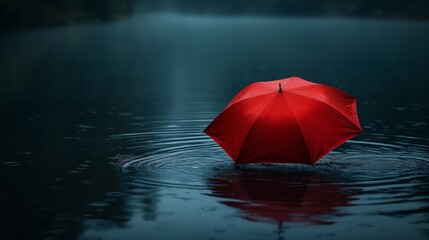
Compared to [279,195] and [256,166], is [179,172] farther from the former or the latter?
[279,195]

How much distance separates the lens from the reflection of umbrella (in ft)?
33.2

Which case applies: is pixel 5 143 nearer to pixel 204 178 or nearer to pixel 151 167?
pixel 151 167

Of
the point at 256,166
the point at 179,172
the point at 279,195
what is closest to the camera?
the point at 279,195

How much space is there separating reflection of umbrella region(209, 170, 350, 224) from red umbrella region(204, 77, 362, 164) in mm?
301

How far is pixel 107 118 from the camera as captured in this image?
18.8 metres

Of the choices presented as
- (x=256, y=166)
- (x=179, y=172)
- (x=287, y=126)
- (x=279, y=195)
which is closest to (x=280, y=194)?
(x=279, y=195)

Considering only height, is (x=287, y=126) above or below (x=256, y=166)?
above

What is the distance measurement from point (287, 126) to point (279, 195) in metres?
1.11

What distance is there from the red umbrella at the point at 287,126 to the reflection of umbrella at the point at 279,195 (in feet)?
0.99

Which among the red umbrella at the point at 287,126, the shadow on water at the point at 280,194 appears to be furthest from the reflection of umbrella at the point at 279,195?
the red umbrella at the point at 287,126

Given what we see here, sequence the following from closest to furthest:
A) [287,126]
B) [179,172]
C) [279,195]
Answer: [279,195] → [287,126] → [179,172]

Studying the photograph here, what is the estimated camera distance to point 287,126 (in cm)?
1168

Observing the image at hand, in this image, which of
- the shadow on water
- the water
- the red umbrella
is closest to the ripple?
the water

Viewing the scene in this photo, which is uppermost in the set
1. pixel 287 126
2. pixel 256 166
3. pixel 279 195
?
pixel 287 126
